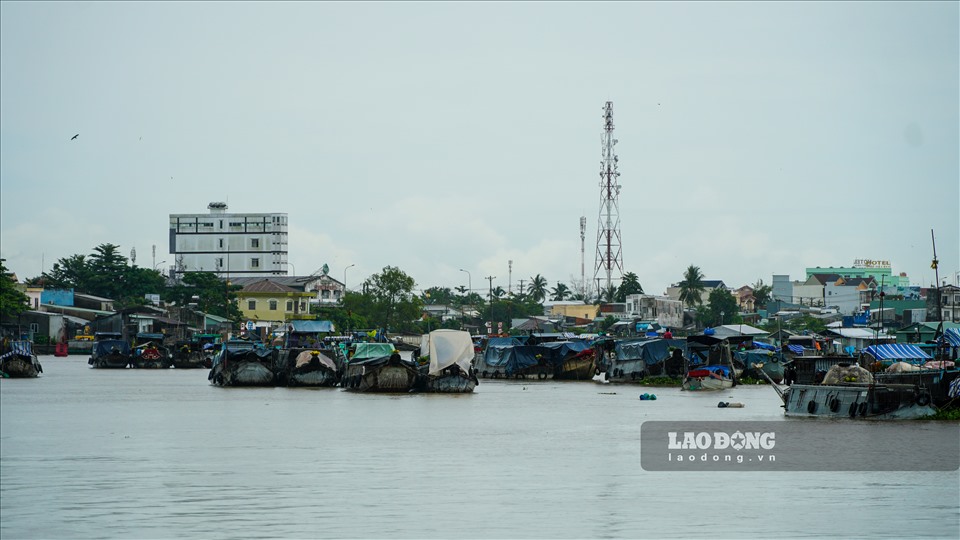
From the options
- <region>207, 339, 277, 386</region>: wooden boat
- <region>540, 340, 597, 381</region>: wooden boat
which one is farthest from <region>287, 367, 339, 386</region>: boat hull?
<region>540, 340, 597, 381</region>: wooden boat

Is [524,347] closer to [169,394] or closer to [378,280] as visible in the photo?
[169,394]

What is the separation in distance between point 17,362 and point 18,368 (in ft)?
0.97

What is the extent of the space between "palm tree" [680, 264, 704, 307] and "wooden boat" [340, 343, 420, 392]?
84569mm

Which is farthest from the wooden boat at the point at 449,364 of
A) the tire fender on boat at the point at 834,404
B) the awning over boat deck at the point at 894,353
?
the tire fender on boat at the point at 834,404

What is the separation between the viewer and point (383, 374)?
48.2 metres

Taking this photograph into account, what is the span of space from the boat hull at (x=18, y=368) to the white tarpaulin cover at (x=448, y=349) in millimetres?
21130

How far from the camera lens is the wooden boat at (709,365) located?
49.8 metres

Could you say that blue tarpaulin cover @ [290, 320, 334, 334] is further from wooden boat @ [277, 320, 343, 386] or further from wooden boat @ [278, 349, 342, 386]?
wooden boat @ [278, 349, 342, 386]

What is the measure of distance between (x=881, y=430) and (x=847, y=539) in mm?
13510

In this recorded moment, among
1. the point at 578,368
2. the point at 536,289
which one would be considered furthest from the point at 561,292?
the point at 578,368

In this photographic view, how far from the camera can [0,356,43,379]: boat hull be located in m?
55.6

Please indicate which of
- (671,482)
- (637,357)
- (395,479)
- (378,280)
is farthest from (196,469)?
(378,280)

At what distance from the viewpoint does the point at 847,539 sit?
18828 mm

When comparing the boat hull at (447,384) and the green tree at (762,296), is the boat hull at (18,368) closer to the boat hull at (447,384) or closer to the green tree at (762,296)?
the boat hull at (447,384)
